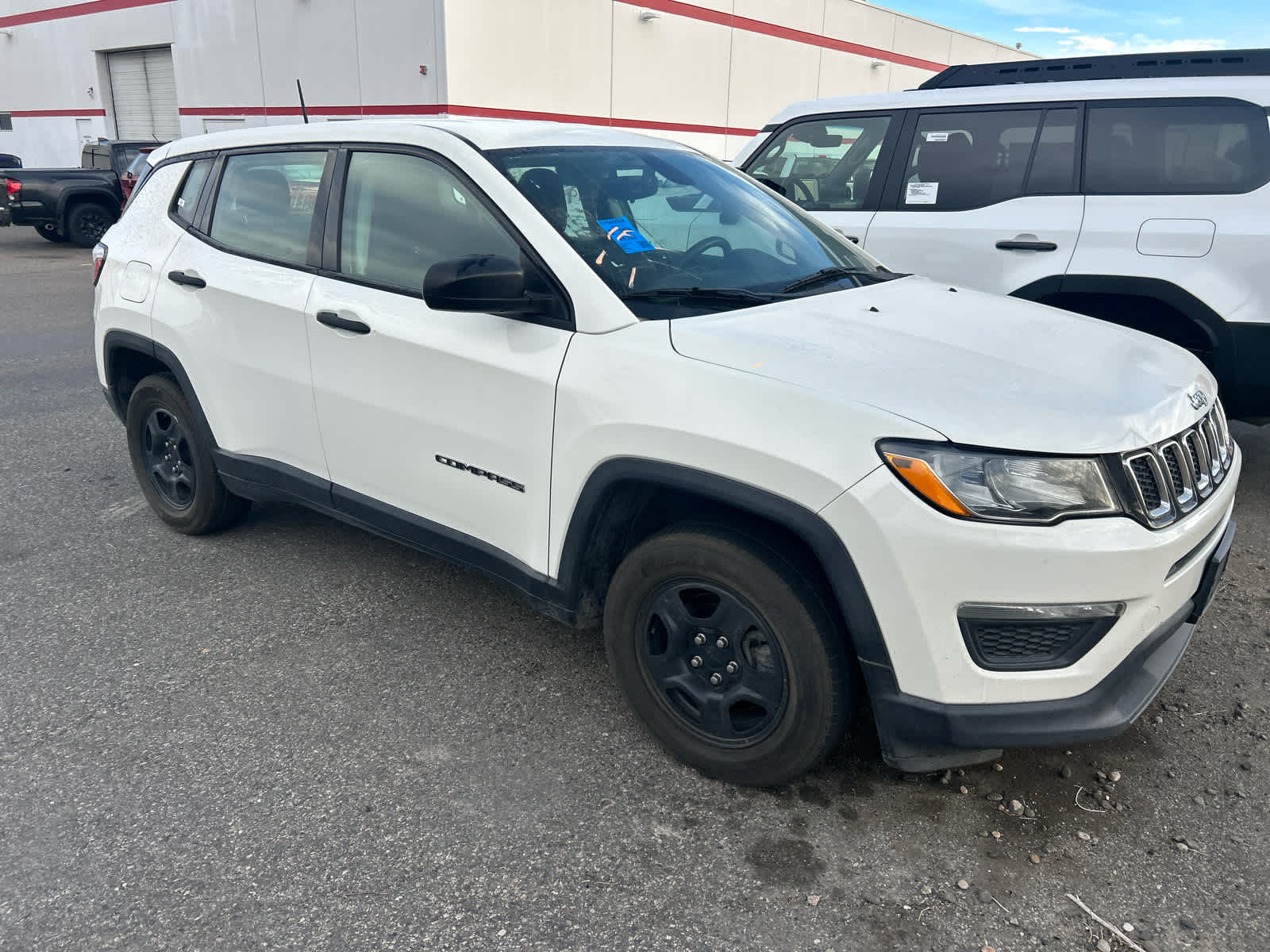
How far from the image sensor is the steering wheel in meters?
3.06

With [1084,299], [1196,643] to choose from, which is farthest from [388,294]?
[1084,299]

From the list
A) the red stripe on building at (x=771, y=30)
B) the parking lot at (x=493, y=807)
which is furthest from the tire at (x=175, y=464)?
the red stripe on building at (x=771, y=30)

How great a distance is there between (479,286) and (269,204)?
1556 millimetres

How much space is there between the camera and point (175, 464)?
14.4 ft

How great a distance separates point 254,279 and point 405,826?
7.15ft

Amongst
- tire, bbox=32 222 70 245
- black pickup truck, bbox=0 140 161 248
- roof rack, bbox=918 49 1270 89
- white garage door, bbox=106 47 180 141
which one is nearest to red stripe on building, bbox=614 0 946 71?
black pickup truck, bbox=0 140 161 248

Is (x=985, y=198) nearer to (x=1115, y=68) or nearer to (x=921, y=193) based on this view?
(x=921, y=193)

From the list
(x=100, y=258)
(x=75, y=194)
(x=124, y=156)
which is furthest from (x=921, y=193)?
(x=75, y=194)

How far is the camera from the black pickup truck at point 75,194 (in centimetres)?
1468

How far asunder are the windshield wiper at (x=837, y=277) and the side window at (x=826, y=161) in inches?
79.7

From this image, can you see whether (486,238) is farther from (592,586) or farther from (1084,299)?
(1084,299)

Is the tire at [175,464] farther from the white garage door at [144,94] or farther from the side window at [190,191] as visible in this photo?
the white garage door at [144,94]

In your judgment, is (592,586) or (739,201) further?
(739,201)

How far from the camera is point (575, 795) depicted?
2.73 metres
